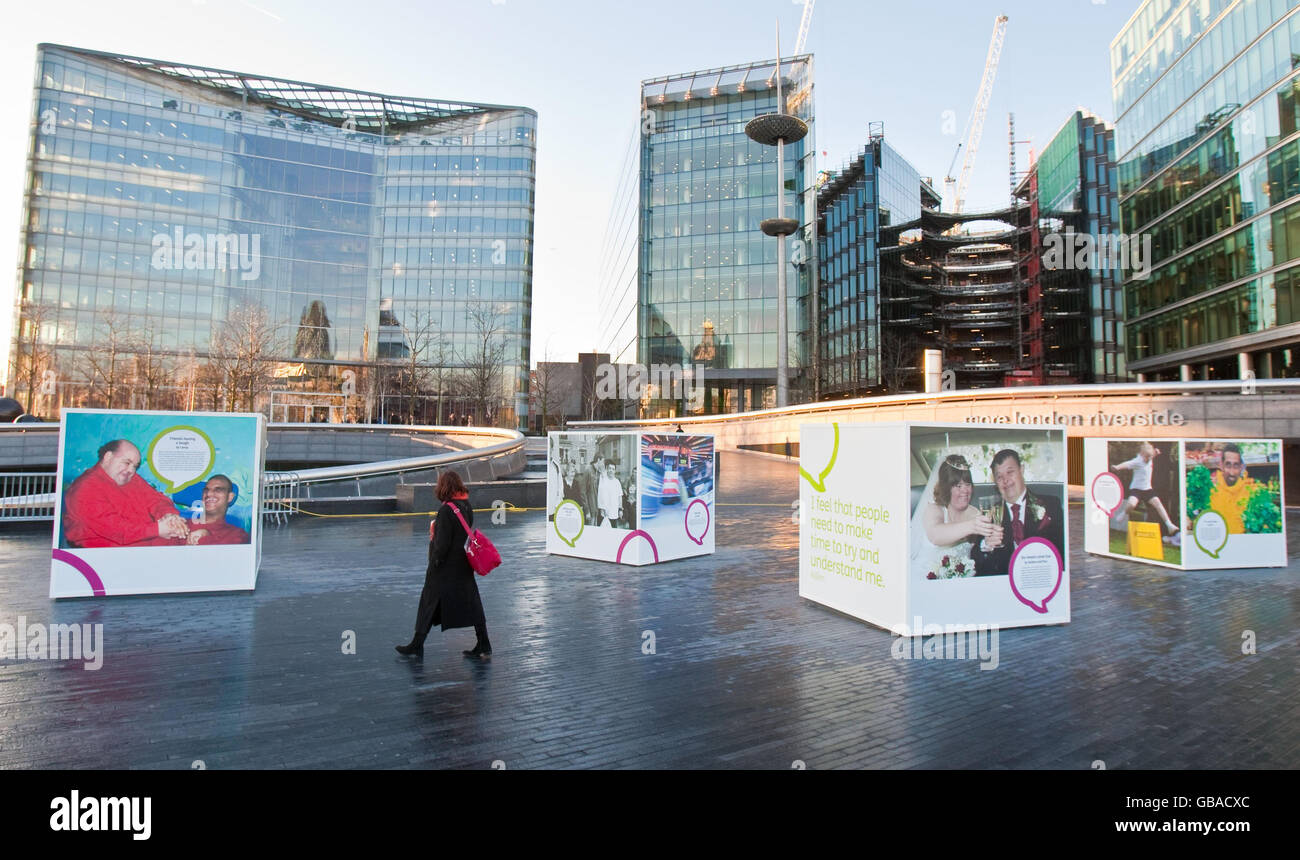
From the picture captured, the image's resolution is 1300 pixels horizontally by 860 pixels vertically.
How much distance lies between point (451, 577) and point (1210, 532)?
11.9 meters

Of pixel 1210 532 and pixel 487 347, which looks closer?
pixel 1210 532

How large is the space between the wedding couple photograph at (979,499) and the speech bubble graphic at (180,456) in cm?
858

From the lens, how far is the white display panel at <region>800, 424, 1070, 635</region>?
7.36m

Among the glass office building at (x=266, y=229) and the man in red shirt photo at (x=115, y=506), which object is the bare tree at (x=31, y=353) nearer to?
the glass office building at (x=266, y=229)

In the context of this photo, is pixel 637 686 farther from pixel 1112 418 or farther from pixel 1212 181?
pixel 1212 181

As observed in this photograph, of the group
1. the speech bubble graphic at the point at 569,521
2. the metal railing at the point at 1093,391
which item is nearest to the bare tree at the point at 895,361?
the metal railing at the point at 1093,391

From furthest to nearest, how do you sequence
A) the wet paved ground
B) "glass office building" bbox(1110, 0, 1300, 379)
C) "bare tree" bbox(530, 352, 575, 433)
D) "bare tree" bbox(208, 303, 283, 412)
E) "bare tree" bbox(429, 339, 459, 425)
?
"bare tree" bbox(530, 352, 575, 433), "bare tree" bbox(429, 339, 459, 425), "bare tree" bbox(208, 303, 283, 412), "glass office building" bbox(1110, 0, 1300, 379), the wet paved ground

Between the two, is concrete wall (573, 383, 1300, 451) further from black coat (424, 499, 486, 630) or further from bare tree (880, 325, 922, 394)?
bare tree (880, 325, 922, 394)

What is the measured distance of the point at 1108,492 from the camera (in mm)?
12586

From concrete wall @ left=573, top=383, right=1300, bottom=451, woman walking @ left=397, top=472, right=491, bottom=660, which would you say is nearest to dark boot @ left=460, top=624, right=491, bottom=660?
woman walking @ left=397, top=472, right=491, bottom=660

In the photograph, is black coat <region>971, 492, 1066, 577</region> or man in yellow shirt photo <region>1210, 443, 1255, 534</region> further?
man in yellow shirt photo <region>1210, 443, 1255, 534</region>

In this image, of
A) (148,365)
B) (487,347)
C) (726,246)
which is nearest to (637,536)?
(148,365)

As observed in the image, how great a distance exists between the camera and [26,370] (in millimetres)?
56781

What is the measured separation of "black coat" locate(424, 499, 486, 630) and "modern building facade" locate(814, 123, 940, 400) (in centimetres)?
6283
